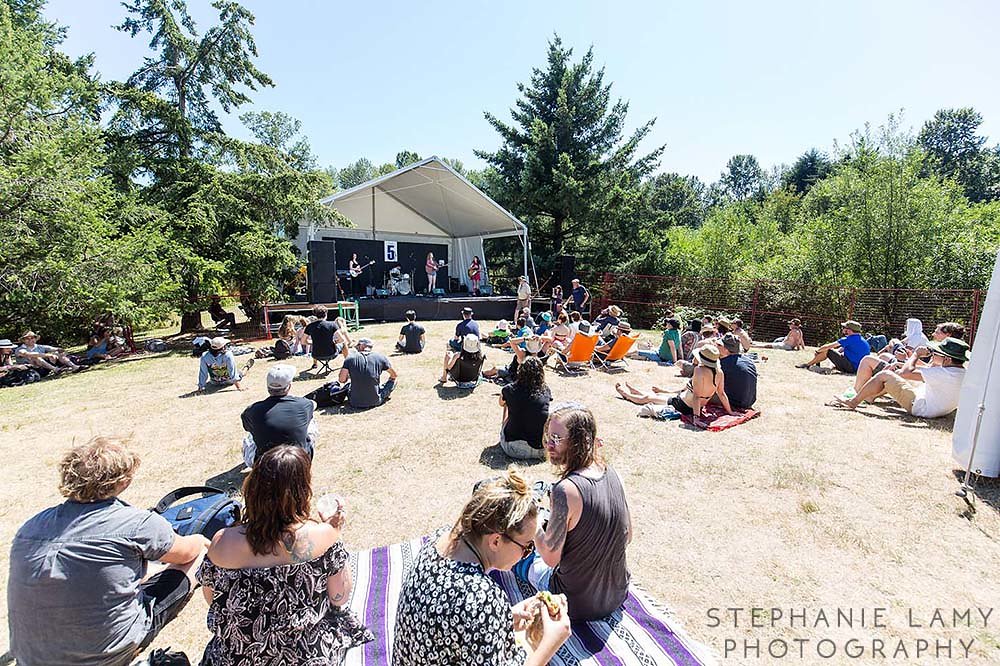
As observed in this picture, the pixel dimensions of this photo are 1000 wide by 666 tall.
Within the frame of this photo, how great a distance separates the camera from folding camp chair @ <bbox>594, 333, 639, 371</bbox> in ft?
26.3

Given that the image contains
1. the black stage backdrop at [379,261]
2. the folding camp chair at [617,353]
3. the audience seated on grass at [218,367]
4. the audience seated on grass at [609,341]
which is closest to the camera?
the audience seated on grass at [218,367]

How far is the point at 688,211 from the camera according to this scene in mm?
19188

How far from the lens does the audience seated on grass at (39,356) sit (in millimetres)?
8750

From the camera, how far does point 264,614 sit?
153cm

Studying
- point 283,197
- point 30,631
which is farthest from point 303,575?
point 283,197

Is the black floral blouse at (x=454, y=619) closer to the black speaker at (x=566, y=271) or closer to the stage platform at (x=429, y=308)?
the stage platform at (x=429, y=308)

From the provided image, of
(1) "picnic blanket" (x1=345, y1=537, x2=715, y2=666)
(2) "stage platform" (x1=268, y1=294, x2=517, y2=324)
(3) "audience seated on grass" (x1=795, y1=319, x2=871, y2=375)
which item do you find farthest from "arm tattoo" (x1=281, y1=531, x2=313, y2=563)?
(2) "stage platform" (x1=268, y1=294, x2=517, y2=324)

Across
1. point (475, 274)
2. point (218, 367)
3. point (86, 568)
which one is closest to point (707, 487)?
point (86, 568)

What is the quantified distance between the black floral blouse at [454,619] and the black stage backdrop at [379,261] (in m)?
16.5

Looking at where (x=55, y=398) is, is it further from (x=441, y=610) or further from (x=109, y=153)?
(x=441, y=610)

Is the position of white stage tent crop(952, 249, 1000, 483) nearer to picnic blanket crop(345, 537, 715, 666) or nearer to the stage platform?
picnic blanket crop(345, 537, 715, 666)

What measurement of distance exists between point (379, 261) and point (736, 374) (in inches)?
596

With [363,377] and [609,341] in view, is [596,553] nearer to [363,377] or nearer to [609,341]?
[363,377]

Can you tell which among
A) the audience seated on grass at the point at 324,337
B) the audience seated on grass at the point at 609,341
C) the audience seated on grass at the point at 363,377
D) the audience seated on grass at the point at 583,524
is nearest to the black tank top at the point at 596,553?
the audience seated on grass at the point at 583,524
